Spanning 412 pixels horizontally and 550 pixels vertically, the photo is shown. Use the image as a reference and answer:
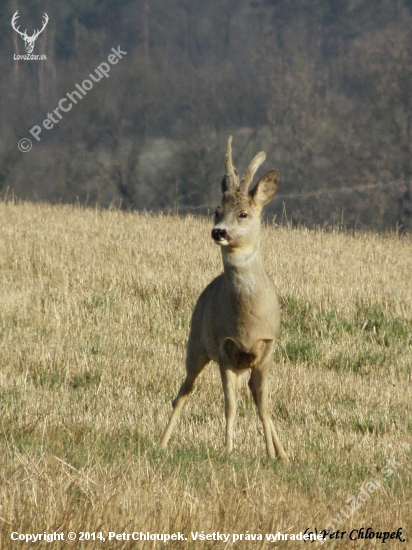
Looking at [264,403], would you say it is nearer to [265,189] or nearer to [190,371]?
[190,371]

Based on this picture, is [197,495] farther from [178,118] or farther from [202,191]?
[178,118]

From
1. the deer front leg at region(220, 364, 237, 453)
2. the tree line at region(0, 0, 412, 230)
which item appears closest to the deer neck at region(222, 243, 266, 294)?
the deer front leg at region(220, 364, 237, 453)

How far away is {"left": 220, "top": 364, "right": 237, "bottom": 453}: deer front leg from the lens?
18.4ft

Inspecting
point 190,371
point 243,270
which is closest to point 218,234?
point 243,270

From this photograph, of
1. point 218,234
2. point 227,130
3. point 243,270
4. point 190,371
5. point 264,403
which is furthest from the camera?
point 227,130

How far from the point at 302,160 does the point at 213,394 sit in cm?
3986

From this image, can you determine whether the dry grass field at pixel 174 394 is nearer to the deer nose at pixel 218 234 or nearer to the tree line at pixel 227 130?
the deer nose at pixel 218 234

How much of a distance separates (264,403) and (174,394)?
203 centimetres

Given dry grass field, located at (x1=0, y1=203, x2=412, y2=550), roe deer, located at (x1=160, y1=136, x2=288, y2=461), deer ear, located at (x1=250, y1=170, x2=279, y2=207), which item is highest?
deer ear, located at (x1=250, y1=170, x2=279, y2=207)

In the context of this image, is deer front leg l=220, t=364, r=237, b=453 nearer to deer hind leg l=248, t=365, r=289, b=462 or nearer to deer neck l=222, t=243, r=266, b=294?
deer hind leg l=248, t=365, r=289, b=462

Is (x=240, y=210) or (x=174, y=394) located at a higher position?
(x=240, y=210)

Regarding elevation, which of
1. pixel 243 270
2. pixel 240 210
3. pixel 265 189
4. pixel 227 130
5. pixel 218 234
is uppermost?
pixel 227 130

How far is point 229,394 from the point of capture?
5.67m

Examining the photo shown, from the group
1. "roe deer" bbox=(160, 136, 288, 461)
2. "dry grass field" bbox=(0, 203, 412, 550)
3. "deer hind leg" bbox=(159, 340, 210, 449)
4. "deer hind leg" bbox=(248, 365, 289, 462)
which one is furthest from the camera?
"deer hind leg" bbox=(159, 340, 210, 449)
